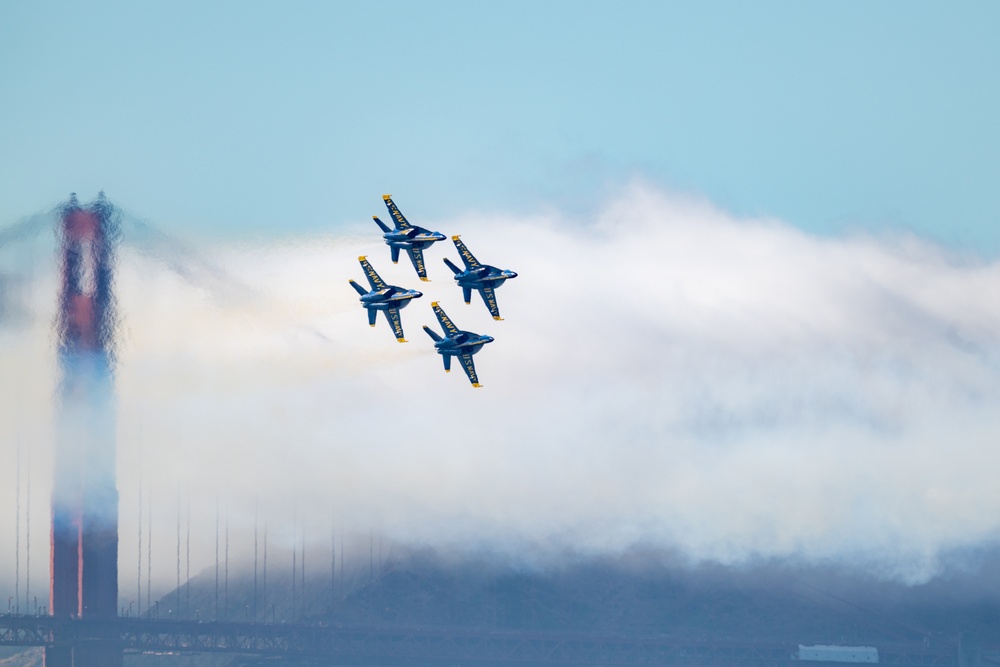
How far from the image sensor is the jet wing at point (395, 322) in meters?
132

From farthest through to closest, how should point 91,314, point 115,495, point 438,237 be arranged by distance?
point 115,495 → point 91,314 → point 438,237

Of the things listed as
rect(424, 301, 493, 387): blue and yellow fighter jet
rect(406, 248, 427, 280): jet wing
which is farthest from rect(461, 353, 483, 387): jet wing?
rect(406, 248, 427, 280): jet wing

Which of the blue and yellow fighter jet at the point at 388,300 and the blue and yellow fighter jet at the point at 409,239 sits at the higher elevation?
the blue and yellow fighter jet at the point at 409,239

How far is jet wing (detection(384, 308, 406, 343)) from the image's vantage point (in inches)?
5212

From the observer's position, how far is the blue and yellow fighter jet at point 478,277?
5231 inches

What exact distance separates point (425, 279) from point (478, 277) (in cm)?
403

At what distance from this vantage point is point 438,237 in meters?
130

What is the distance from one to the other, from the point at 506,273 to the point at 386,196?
35.1ft

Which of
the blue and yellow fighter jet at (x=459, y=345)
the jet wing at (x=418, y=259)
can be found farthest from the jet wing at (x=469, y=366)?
the jet wing at (x=418, y=259)

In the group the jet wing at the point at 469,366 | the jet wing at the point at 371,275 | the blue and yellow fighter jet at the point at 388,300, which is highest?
the jet wing at the point at 371,275

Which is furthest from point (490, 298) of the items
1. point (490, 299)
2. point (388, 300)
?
point (388, 300)

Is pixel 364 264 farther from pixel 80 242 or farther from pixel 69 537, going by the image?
pixel 69 537

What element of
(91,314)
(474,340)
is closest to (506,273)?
(474,340)

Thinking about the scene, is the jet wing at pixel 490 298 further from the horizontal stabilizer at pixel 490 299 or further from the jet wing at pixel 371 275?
the jet wing at pixel 371 275
